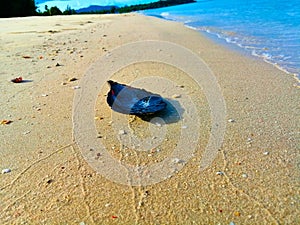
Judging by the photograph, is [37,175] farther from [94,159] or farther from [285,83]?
[285,83]

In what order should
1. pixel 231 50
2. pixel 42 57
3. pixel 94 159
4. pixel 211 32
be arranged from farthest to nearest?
pixel 211 32
pixel 231 50
pixel 42 57
pixel 94 159

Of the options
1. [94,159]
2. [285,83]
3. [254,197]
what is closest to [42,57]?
[94,159]

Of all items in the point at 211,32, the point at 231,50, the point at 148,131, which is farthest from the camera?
the point at 211,32

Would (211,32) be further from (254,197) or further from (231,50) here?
(254,197)

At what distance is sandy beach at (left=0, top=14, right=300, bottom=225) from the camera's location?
191 cm

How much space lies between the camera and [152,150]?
102 inches

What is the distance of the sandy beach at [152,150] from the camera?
6.26 ft

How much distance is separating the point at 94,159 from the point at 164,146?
2.10 feet

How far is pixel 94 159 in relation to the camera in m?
2.45

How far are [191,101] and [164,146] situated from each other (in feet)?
3.47

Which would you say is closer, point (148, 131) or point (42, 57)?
point (148, 131)

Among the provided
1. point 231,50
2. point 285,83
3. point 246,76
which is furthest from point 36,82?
point 231,50

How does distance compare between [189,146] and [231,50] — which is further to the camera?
[231,50]

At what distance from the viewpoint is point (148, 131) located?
2.86 meters
